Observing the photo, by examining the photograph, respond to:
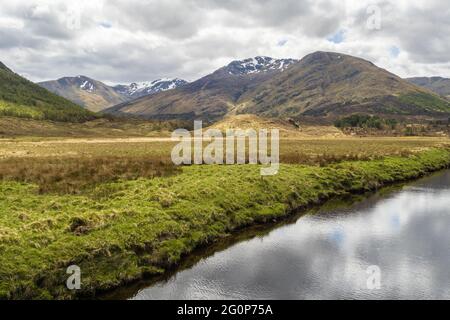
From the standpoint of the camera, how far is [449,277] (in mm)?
26266

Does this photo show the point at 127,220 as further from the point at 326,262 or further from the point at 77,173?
the point at 77,173

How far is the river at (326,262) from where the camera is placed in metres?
23.9

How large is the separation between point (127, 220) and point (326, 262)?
45.5 feet

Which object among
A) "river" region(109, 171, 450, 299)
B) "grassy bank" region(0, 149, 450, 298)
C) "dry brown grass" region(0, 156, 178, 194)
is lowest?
"river" region(109, 171, 450, 299)

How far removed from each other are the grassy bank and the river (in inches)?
65.1

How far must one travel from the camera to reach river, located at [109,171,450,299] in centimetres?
2389

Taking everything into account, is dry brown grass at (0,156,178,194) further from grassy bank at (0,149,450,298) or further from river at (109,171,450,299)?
river at (109,171,450,299)

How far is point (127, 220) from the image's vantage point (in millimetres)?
28875

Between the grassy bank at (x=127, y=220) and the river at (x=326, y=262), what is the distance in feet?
5.42

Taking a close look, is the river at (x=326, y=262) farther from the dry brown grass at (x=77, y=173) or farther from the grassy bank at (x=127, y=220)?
the dry brown grass at (x=77, y=173)

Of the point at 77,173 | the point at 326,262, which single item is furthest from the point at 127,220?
the point at 77,173

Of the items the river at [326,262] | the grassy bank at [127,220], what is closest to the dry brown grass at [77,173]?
the grassy bank at [127,220]

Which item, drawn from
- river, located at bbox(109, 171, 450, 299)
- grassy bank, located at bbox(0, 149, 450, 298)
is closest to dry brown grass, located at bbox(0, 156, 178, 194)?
grassy bank, located at bbox(0, 149, 450, 298)
